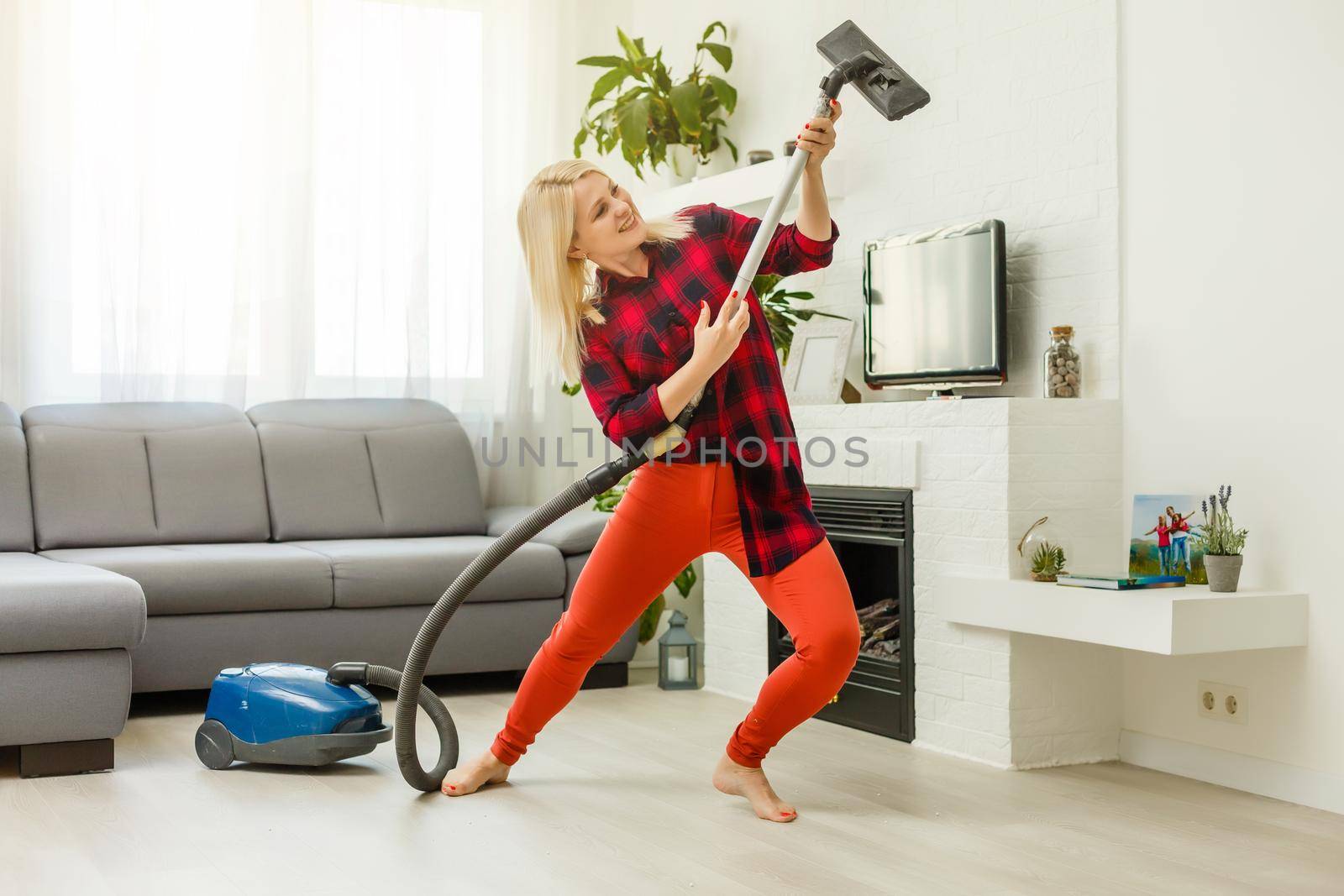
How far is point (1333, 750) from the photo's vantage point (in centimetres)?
284

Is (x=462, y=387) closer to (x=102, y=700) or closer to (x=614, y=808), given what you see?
(x=102, y=700)

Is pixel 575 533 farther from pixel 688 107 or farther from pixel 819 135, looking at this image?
pixel 819 135

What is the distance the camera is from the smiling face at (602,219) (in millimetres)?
2559

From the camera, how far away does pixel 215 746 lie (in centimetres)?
312

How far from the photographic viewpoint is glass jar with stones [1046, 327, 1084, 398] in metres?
3.32

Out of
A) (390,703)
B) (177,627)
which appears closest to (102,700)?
(177,627)

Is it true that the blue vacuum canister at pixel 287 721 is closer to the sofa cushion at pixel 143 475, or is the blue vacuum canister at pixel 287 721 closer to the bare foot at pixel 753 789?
the bare foot at pixel 753 789

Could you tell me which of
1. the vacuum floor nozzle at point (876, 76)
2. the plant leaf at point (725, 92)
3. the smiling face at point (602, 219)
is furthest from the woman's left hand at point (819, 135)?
the plant leaf at point (725, 92)

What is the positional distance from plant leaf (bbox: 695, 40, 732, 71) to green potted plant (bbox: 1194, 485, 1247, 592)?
2.50m

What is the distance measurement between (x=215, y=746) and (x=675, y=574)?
4.01 feet

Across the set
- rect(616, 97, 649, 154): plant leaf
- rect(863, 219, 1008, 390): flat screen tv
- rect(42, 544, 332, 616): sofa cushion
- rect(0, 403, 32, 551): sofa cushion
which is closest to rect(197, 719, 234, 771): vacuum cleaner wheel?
rect(42, 544, 332, 616): sofa cushion

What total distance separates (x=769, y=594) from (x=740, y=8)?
112 inches

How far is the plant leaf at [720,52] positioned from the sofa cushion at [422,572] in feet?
6.00

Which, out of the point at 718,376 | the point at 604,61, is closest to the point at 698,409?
the point at 718,376
